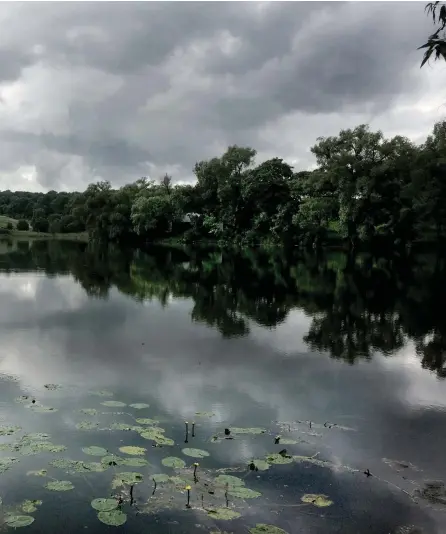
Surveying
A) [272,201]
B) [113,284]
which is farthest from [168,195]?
[113,284]

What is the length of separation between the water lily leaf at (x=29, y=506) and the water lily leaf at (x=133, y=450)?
6.74 ft

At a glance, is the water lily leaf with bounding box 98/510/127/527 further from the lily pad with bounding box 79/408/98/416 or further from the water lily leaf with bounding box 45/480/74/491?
the lily pad with bounding box 79/408/98/416

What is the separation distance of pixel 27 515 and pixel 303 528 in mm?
4296

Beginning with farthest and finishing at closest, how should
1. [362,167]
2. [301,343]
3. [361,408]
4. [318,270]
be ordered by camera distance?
Result: 1. [362,167]
2. [318,270]
3. [301,343]
4. [361,408]

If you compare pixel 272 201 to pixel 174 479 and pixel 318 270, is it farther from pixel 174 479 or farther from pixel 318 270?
pixel 174 479

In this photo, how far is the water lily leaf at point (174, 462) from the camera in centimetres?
939

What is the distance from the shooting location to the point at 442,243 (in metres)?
75.2

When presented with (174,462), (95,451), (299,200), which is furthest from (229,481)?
(299,200)

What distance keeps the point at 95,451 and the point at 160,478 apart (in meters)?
1.71

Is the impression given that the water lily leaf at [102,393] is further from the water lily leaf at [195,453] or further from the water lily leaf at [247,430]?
the water lily leaf at [195,453]

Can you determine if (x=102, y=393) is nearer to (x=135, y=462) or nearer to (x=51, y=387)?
(x=51, y=387)

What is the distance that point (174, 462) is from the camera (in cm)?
949

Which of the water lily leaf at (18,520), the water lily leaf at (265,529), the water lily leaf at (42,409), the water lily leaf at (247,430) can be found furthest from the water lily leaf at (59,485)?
the water lily leaf at (247,430)

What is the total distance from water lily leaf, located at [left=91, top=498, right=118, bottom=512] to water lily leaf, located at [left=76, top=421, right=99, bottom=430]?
3.14m
